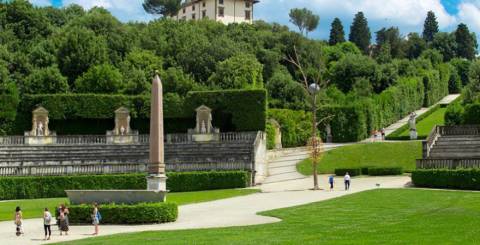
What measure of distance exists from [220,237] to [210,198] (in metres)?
18.0

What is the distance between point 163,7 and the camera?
140875 millimetres

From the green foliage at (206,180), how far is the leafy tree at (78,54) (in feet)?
122

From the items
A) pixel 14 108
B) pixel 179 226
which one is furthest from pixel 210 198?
pixel 14 108

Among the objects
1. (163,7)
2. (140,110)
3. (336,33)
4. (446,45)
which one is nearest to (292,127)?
(140,110)

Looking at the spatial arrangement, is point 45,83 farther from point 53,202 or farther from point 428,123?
point 428,123

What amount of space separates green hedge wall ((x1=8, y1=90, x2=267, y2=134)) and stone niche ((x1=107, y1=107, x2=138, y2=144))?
5.41 feet

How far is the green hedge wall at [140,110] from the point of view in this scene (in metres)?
61.9

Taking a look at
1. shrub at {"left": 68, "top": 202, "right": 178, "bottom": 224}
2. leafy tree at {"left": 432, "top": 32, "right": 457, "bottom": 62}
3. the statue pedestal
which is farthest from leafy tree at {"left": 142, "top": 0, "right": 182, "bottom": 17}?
shrub at {"left": 68, "top": 202, "right": 178, "bottom": 224}

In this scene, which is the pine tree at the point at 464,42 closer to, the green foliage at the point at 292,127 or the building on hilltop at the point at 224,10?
the building on hilltop at the point at 224,10

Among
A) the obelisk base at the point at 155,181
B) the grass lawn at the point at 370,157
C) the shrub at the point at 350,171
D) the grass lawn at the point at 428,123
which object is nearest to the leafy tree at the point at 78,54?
the grass lawn at the point at 370,157

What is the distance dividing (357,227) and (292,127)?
45447mm

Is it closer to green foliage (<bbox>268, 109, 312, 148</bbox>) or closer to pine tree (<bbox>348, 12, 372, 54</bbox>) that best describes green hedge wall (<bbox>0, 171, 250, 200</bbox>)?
green foliage (<bbox>268, 109, 312, 148</bbox>)

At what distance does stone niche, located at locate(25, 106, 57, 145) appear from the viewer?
193 ft

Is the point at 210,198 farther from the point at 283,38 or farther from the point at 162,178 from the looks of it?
the point at 283,38
